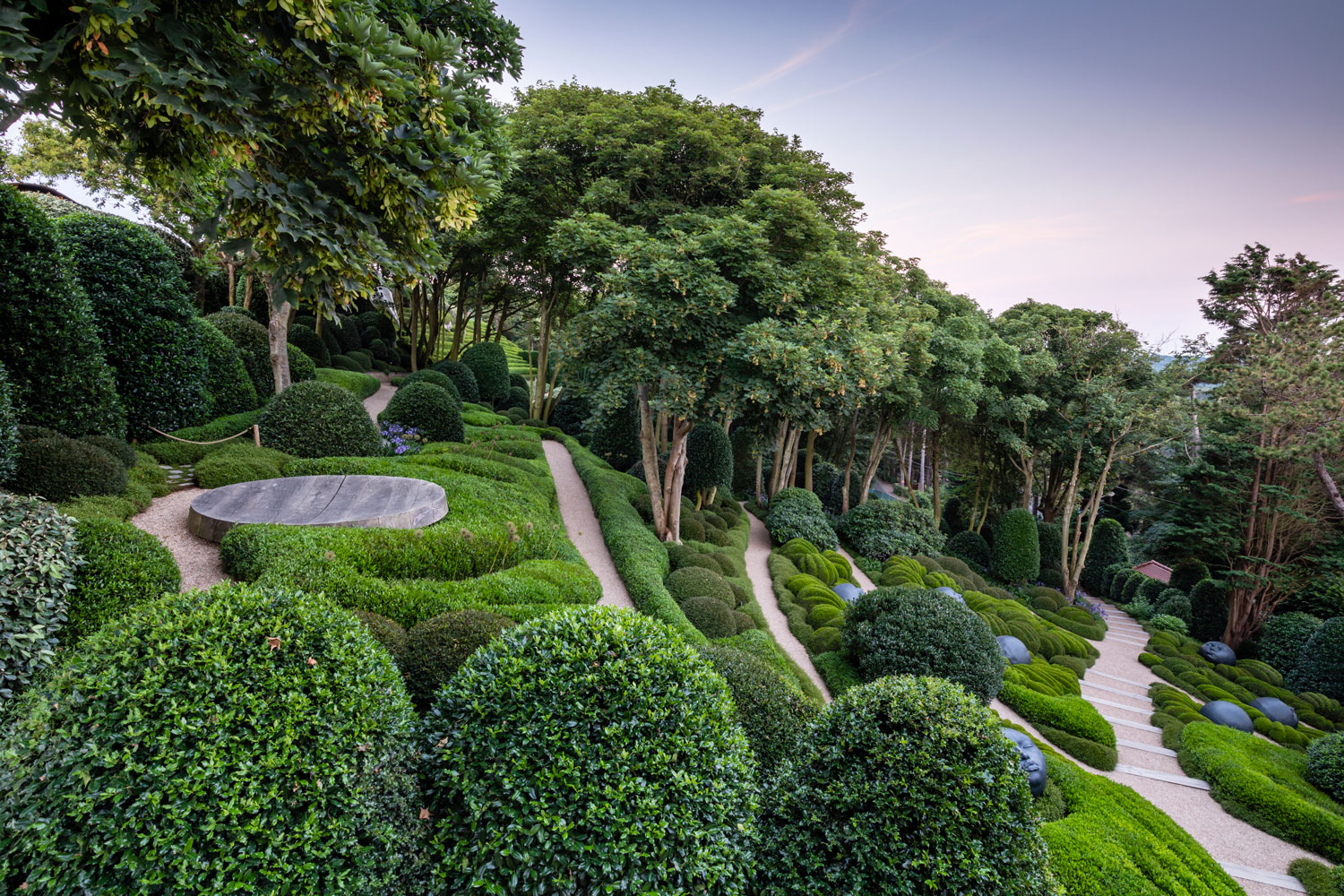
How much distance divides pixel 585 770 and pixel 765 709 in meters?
2.22

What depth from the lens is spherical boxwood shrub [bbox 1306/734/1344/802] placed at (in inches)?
389

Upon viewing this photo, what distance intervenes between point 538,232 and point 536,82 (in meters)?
4.46

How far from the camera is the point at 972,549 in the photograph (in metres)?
22.7

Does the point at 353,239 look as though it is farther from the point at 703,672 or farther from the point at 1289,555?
the point at 1289,555

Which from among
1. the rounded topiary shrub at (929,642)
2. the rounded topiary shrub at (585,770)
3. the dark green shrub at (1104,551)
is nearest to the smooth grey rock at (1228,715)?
the rounded topiary shrub at (929,642)

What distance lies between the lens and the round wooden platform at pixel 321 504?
6676mm

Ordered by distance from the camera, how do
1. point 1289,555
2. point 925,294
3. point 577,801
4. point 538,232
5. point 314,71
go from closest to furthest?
point 577,801 < point 314,71 < point 538,232 < point 1289,555 < point 925,294

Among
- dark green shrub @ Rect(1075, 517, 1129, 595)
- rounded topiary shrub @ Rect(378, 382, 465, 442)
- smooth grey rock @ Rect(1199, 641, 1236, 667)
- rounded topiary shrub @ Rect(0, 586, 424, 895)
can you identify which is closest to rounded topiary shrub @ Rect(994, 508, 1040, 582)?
smooth grey rock @ Rect(1199, 641, 1236, 667)

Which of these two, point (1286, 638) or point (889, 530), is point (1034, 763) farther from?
point (1286, 638)

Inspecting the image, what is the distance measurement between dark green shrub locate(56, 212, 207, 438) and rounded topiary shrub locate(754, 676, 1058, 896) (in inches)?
409

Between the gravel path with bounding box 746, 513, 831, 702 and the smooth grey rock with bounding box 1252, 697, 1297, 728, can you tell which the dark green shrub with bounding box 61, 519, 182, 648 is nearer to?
the gravel path with bounding box 746, 513, 831, 702

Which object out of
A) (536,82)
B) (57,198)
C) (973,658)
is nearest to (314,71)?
(973,658)

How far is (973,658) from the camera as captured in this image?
8.76m

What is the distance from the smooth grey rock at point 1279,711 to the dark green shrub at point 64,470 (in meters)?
22.1
